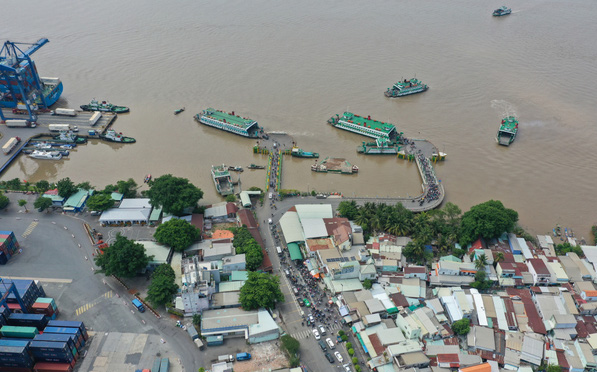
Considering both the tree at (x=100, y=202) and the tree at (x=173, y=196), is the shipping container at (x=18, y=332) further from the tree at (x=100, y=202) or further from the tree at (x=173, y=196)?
the tree at (x=173, y=196)

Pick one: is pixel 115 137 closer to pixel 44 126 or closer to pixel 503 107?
pixel 44 126

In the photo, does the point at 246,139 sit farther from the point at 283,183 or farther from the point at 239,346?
the point at 239,346

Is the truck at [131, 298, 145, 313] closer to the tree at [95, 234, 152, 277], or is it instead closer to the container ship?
the tree at [95, 234, 152, 277]

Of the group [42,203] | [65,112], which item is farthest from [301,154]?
[65,112]

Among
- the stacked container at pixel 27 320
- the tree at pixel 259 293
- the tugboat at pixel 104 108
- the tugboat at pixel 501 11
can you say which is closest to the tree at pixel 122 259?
the stacked container at pixel 27 320

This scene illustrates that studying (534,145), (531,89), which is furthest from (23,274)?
(531,89)
